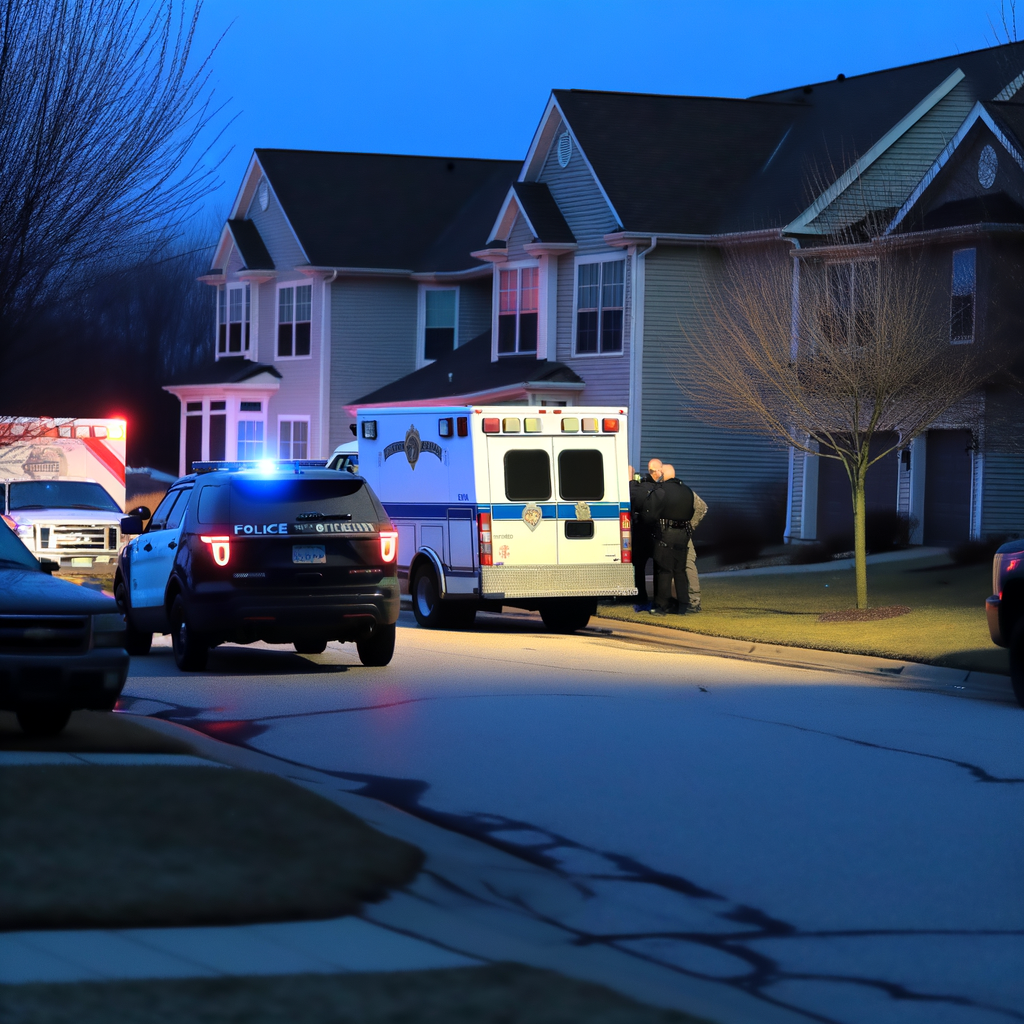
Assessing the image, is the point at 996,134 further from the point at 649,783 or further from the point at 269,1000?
the point at 269,1000

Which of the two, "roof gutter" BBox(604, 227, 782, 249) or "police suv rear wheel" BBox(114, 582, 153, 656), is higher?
"roof gutter" BBox(604, 227, 782, 249)

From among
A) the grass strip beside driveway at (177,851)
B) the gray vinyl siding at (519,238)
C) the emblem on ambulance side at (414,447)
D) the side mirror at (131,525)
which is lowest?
the grass strip beside driveway at (177,851)

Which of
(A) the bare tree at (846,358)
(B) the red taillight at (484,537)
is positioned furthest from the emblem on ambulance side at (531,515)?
(A) the bare tree at (846,358)

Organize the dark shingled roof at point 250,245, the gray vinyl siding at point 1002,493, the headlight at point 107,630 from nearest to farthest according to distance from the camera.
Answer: the headlight at point 107,630 < the gray vinyl siding at point 1002,493 < the dark shingled roof at point 250,245

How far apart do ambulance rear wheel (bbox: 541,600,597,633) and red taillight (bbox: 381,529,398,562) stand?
18.6ft

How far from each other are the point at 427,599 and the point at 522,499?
2090 mm

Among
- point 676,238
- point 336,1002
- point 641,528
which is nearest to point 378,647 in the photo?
point 641,528

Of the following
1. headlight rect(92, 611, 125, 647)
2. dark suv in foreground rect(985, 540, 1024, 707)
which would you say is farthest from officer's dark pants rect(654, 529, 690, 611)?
headlight rect(92, 611, 125, 647)

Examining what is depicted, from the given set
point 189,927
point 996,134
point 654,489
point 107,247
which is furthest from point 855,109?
point 189,927

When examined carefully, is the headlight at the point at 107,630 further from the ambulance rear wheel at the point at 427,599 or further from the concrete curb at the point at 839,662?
the ambulance rear wheel at the point at 427,599

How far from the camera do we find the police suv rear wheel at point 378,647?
615 inches

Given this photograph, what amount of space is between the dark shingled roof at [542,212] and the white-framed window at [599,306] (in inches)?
34.9

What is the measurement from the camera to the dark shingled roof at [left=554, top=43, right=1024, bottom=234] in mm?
34969

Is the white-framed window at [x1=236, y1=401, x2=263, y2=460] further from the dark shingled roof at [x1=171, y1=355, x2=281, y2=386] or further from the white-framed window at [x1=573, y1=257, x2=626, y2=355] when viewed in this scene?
the white-framed window at [x1=573, y1=257, x2=626, y2=355]
